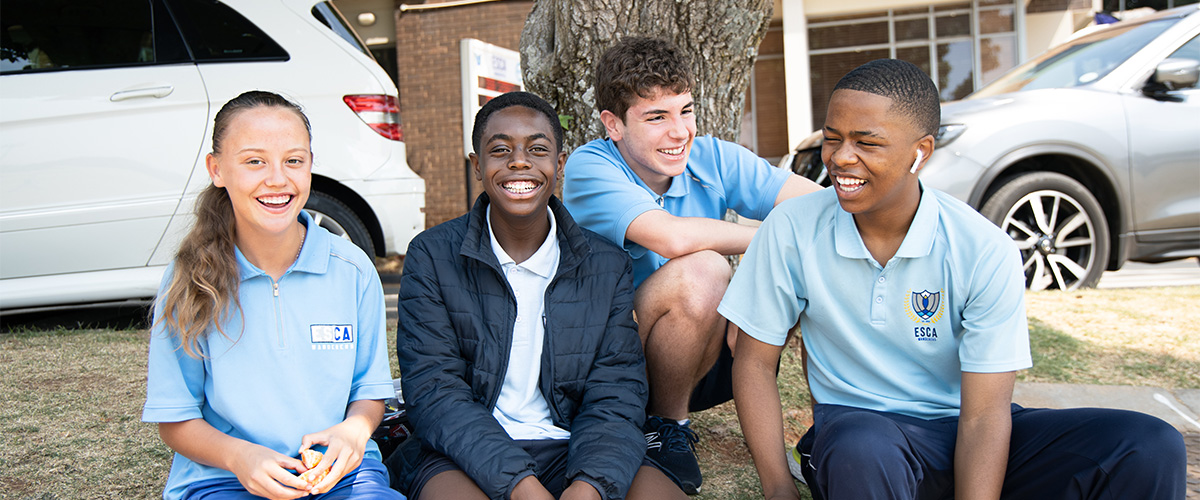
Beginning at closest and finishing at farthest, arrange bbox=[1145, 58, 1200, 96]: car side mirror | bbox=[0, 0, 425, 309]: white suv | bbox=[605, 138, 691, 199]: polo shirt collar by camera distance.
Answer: bbox=[605, 138, 691, 199]: polo shirt collar < bbox=[0, 0, 425, 309]: white suv < bbox=[1145, 58, 1200, 96]: car side mirror

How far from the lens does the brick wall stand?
34.7 ft

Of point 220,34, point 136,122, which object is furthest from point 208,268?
point 220,34

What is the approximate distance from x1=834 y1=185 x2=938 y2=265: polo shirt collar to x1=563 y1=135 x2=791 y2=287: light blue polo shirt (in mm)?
765

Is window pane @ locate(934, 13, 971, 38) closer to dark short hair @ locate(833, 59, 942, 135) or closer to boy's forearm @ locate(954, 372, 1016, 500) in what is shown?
dark short hair @ locate(833, 59, 942, 135)

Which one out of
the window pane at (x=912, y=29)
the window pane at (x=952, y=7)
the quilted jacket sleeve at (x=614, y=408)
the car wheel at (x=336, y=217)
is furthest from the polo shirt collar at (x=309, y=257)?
the window pane at (x=952, y=7)

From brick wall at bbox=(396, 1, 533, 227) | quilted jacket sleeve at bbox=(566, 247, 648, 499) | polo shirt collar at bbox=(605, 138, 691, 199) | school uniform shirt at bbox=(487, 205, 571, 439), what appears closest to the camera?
quilted jacket sleeve at bbox=(566, 247, 648, 499)

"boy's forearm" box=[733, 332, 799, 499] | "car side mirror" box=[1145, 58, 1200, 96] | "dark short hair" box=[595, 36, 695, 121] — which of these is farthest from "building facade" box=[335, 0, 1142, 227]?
"boy's forearm" box=[733, 332, 799, 499]

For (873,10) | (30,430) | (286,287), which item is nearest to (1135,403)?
(286,287)

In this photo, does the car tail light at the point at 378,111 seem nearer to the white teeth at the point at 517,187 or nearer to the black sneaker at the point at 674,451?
the white teeth at the point at 517,187

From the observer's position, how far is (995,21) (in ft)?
46.8

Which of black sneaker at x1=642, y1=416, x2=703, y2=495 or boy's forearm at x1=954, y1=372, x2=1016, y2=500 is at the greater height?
boy's forearm at x1=954, y1=372, x2=1016, y2=500

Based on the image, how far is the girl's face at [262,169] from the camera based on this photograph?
2188 millimetres

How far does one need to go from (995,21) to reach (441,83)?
9069 millimetres

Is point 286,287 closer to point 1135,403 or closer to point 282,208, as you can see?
point 282,208
